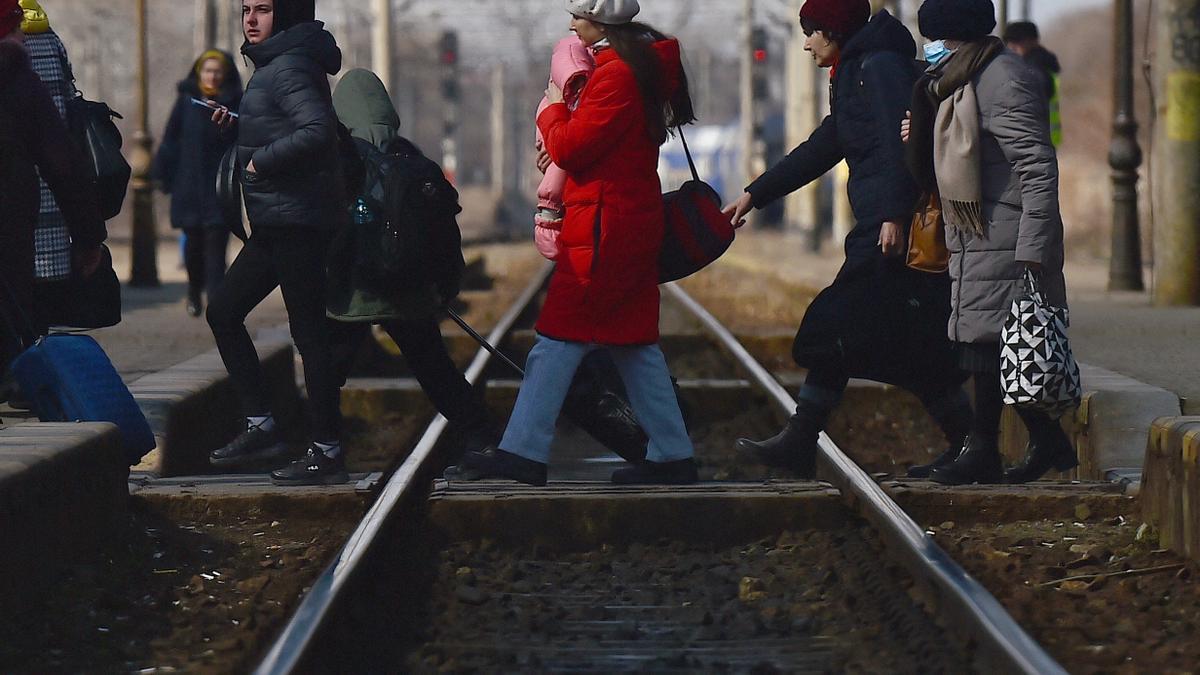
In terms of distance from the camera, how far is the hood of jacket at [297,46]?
648 centimetres

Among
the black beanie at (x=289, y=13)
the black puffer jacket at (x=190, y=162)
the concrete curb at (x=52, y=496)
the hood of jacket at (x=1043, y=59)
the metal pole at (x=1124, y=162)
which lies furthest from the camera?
the metal pole at (x=1124, y=162)

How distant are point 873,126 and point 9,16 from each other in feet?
9.28

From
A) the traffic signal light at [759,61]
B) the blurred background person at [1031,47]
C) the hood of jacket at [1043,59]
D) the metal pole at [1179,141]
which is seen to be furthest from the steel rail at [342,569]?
the traffic signal light at [759,61]

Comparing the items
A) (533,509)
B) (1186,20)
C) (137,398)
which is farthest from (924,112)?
(1186,20)

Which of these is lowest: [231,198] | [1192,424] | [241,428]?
[241,428]

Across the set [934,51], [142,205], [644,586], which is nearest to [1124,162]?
[142,205]

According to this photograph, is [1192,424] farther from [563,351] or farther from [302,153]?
[302,153]

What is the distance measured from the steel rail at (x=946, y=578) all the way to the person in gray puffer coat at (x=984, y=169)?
0.62 metres

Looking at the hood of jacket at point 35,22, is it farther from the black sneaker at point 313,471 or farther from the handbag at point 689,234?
the handbag at point 689,234

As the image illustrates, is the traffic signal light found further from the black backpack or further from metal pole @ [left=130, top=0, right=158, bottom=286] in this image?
the black backpack

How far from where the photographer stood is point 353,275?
22.1ft

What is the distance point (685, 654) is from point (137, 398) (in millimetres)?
3271

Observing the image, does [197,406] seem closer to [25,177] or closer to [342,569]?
[25,177]

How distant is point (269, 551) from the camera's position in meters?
5.92
